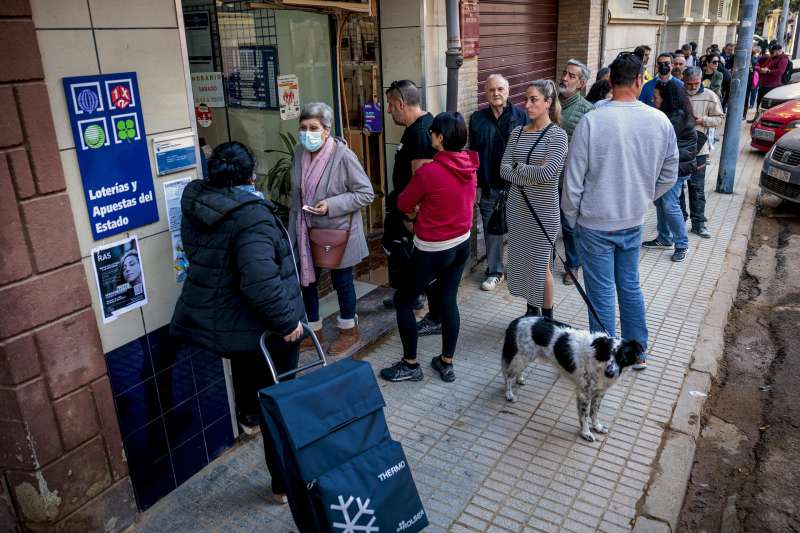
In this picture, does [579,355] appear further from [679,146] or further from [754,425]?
[679,146]

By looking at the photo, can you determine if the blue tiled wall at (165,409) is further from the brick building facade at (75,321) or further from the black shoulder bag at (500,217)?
the black shoulder bag at (500,217)

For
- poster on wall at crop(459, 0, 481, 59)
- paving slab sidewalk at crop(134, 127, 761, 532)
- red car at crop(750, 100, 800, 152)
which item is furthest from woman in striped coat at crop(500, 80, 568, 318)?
red car at crop(750, 100, 800, 152)

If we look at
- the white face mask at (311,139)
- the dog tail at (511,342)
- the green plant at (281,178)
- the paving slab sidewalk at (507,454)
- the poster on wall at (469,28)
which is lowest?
the paving slab sidewalk at (507,454)

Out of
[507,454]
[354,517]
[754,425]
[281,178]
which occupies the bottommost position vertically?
[754,425]

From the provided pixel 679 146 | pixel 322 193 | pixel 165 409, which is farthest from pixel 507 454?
pixel 679 146

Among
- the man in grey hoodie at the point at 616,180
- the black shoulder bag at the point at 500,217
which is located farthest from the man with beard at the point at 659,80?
the man in grey hoodie at the point at 616,180

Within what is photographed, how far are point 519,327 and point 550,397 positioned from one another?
636 millimetres

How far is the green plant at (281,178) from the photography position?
229 inches

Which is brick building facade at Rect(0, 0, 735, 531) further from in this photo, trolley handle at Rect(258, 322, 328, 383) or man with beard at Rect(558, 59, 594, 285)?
man with beard at Rect(558, 59, 594, 285)

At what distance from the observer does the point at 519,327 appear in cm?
432

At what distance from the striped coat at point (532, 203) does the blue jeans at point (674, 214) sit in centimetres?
263

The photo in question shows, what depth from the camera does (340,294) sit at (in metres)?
4.98

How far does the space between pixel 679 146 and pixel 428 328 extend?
354cm

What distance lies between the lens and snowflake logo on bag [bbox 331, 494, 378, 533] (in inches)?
96.0
